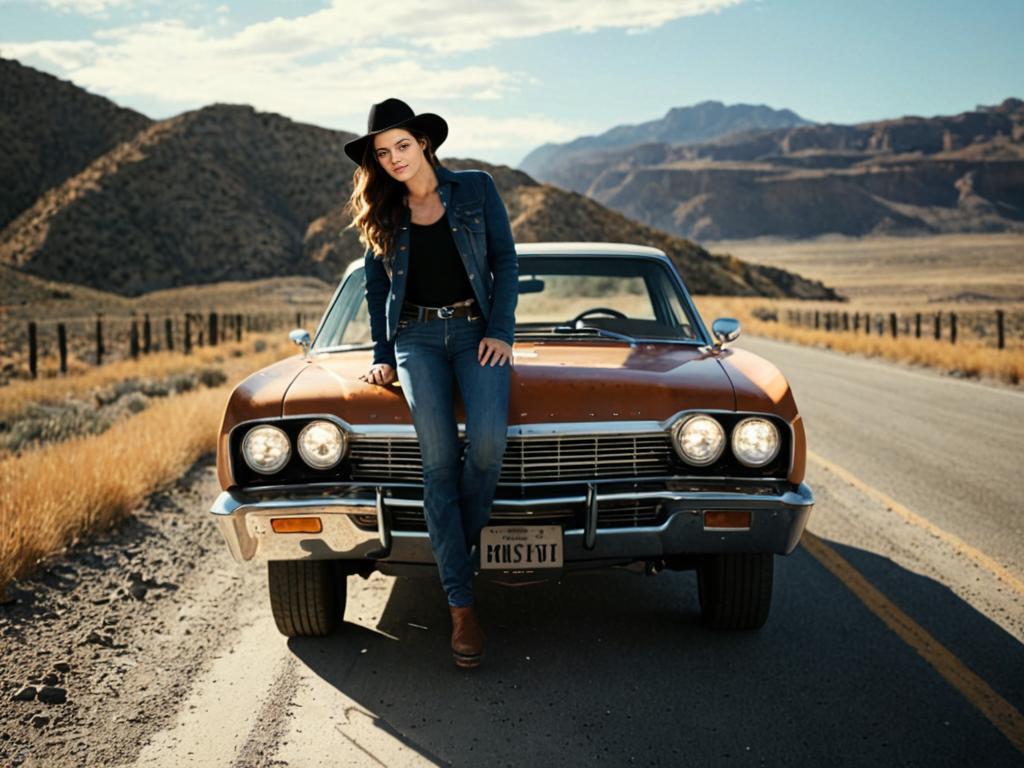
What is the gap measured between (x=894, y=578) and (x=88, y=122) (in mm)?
95962

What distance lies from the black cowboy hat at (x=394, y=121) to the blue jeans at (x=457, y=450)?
888 mm

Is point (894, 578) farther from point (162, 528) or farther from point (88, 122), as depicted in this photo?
point (88, 122)

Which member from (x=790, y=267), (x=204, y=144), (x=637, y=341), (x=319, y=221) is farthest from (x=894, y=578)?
(x=790, y=267)

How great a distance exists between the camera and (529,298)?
559 centimetres

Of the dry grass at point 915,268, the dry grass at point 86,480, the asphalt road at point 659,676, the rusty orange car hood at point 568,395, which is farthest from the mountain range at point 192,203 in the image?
the rusty orange car hood at point 568,395

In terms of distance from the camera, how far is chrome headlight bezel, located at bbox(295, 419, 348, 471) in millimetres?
3832

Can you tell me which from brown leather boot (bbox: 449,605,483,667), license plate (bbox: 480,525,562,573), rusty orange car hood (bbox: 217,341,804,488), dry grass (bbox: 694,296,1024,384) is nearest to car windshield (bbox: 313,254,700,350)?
rusty orange car hood (bbox: 217,341,804,488)

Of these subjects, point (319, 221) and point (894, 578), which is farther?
point (319, 221)

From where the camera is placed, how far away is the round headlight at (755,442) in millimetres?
3857

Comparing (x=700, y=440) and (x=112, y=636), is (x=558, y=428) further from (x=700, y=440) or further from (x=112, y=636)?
(x=112, y=636)

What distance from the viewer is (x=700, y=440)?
3.86 m

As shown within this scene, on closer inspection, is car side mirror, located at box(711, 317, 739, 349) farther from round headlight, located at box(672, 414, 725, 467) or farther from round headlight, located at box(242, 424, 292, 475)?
round headlight, located at box(242, 424, 292, 475)

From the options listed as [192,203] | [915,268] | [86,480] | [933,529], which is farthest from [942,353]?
[915,268]

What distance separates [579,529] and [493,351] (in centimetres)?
74
